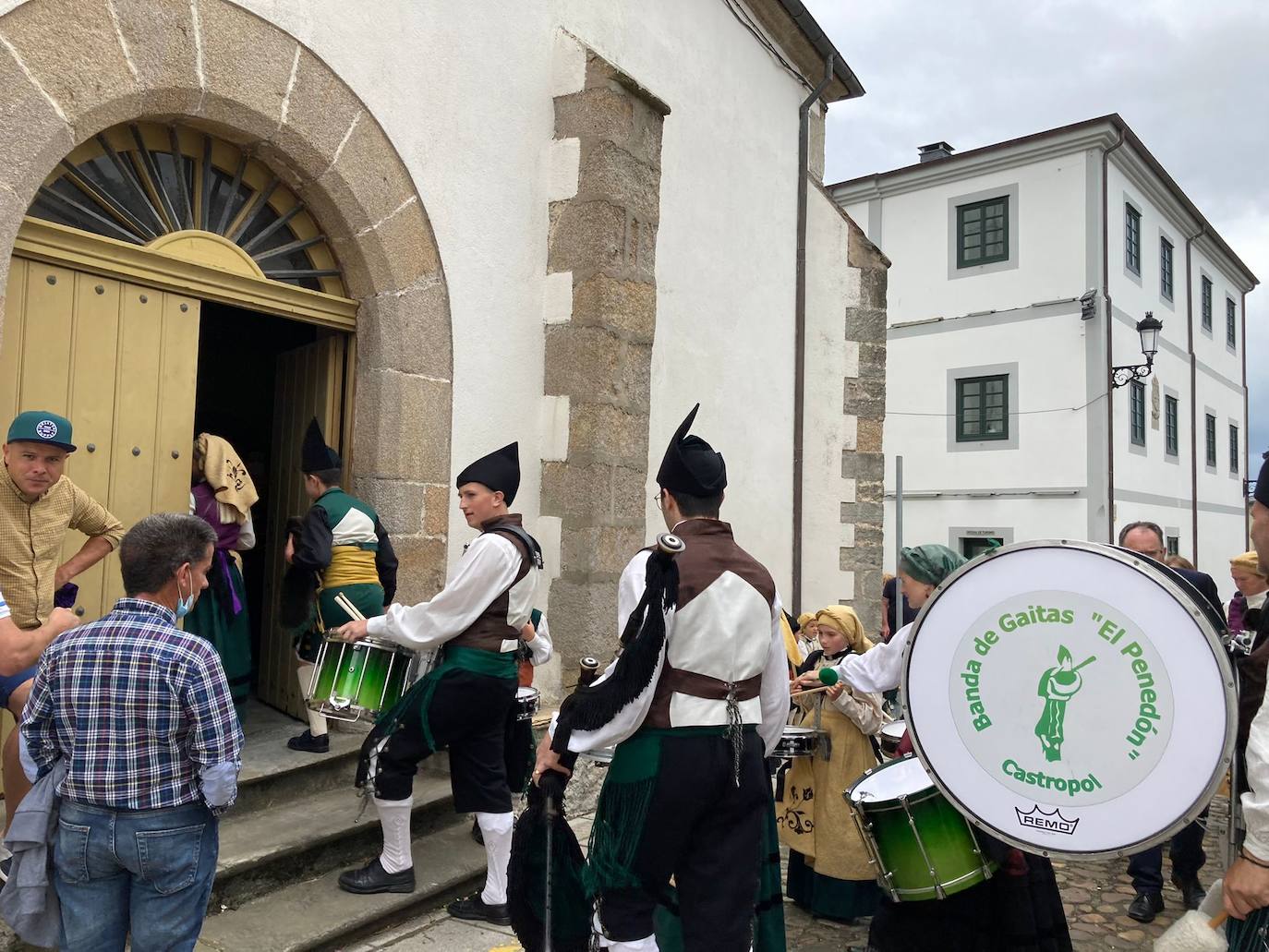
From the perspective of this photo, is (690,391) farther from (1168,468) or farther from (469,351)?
(1168,468)

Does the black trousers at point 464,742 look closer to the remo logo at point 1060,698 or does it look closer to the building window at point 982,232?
the remo logo at point 1060,698

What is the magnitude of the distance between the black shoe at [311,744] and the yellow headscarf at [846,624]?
7.90ft

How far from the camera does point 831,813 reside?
4297 mm

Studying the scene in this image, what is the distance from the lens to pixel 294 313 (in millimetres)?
4926

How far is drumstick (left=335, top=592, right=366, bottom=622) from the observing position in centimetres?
442

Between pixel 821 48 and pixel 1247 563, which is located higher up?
pixel 821 48

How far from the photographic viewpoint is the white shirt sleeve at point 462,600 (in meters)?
3.96

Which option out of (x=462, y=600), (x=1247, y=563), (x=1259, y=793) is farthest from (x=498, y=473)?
Result: (x=1247, y=563)

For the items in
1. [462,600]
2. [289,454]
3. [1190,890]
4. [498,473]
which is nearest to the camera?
[462,600]

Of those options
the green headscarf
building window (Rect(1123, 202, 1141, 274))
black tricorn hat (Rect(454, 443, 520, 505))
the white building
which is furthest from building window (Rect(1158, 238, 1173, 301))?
black tricorn hat (Rect(454, 443, 520, 505))

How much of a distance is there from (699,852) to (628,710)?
20.0 inches

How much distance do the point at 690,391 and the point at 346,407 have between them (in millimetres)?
2875

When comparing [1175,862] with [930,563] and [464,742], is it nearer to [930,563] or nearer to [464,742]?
[930,563]

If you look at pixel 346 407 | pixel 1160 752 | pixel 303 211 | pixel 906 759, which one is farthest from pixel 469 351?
pixel 1160 752
